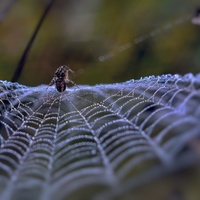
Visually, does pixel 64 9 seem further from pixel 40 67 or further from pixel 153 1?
pixel 153 1

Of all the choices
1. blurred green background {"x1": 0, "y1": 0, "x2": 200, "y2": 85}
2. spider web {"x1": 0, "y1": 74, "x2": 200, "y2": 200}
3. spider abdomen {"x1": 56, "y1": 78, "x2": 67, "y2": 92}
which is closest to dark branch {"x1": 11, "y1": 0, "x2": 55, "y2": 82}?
blurred green background {"x1": 0, "y1": 0, "x2": 200, "y2": 85}

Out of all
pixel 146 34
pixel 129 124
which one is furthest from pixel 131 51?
pixel 129 124

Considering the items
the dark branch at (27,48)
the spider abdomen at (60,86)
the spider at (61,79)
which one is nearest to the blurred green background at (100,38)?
the dark branch at (27,48)

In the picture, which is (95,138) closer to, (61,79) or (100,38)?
(61,79)

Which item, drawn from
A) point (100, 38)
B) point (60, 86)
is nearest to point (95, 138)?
point (60, 86)

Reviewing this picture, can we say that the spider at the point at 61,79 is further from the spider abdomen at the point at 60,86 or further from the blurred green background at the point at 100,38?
the blurred green background at the point at 100,38

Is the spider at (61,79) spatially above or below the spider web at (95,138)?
above

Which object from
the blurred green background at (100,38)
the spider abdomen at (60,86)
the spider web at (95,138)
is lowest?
the spider web at (95,138)
